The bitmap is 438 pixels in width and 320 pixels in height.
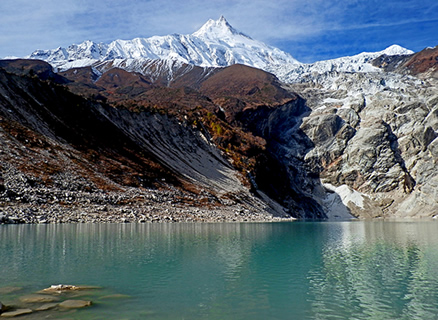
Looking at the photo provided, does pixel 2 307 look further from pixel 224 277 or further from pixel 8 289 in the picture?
pixel 224 277

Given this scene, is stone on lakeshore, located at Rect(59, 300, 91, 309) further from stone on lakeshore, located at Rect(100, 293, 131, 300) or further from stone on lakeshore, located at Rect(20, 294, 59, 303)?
stone on lakeshore, located at Rect(100, 293, 131, 300)

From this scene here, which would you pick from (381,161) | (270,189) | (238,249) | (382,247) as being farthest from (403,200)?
(238,249)

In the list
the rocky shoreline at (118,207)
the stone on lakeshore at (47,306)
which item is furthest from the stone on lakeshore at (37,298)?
the rocky shoreline at (118,207)

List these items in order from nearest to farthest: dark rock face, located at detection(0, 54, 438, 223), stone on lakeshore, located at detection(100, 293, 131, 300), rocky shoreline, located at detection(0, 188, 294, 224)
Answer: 1. stone on lakeshore, located at detection(100, 293, 131, 300)
2. rocky shoreline, located at detection(0, 188, 294, 224)
3. dark rock face, located at detection(0, 54, 438, 223)

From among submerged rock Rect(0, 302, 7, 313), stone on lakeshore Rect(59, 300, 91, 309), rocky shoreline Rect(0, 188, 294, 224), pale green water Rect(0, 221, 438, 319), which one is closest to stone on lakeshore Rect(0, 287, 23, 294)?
pale green water Rect(0, 221, 438, 319)

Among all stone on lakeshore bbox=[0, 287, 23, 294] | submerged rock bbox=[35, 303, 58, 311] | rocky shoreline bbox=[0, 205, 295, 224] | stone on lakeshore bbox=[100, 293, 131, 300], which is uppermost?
rocky shoreline bbox=[0, 205, 295, 224]

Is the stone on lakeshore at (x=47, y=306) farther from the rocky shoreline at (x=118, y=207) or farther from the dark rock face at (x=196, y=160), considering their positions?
the dark rock face at (x=196, y=160)
